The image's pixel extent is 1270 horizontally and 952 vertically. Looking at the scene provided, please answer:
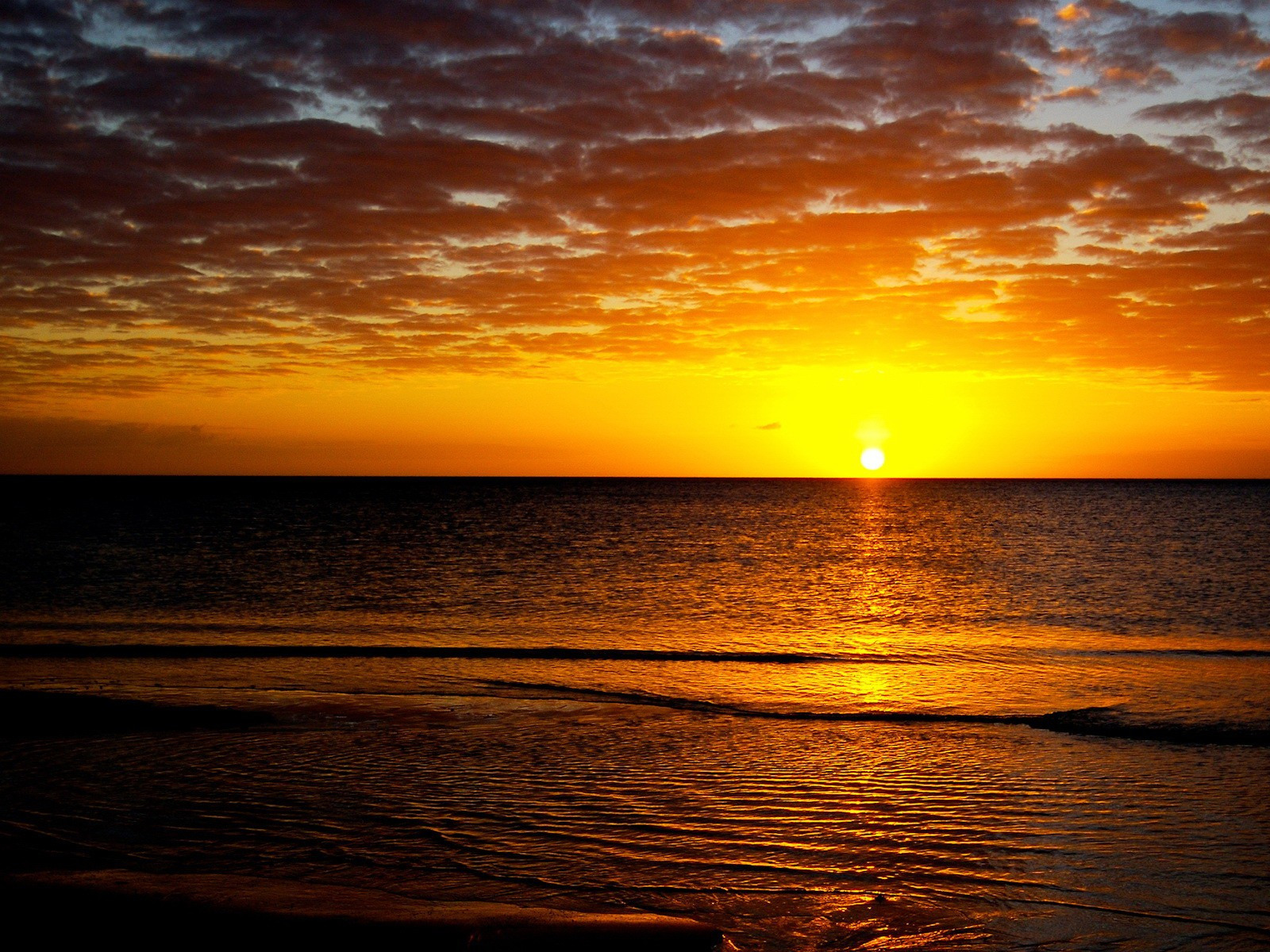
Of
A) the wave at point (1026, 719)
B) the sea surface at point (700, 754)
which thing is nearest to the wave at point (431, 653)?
the sea surface at point (700, 754)

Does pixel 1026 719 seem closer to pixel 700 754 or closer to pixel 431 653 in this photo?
pixel 700 754

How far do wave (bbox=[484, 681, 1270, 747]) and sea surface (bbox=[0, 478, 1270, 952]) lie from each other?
76 mm

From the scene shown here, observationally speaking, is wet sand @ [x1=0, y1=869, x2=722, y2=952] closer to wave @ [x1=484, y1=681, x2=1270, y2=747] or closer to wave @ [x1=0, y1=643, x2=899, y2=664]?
wave @ [x1=484, y1=681, x2=1270, y2=747]

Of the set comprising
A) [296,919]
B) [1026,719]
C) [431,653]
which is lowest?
[431,653]

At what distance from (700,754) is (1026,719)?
560 centimetres

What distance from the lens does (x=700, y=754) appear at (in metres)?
12.9

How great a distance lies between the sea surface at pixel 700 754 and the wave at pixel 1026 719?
8cm

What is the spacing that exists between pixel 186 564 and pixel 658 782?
40172 millimetres

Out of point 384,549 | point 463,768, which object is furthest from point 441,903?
point 384,549

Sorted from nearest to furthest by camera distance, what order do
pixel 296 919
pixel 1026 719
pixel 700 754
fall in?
pixel 296 919
pixel 700 754
pixel 1026 719

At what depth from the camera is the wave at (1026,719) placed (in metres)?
13.9

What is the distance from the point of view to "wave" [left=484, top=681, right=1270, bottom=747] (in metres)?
13.9

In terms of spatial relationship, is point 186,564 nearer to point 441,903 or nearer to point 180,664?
point 180,664

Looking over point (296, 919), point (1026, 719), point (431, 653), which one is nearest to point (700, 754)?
point (1026, 719)
